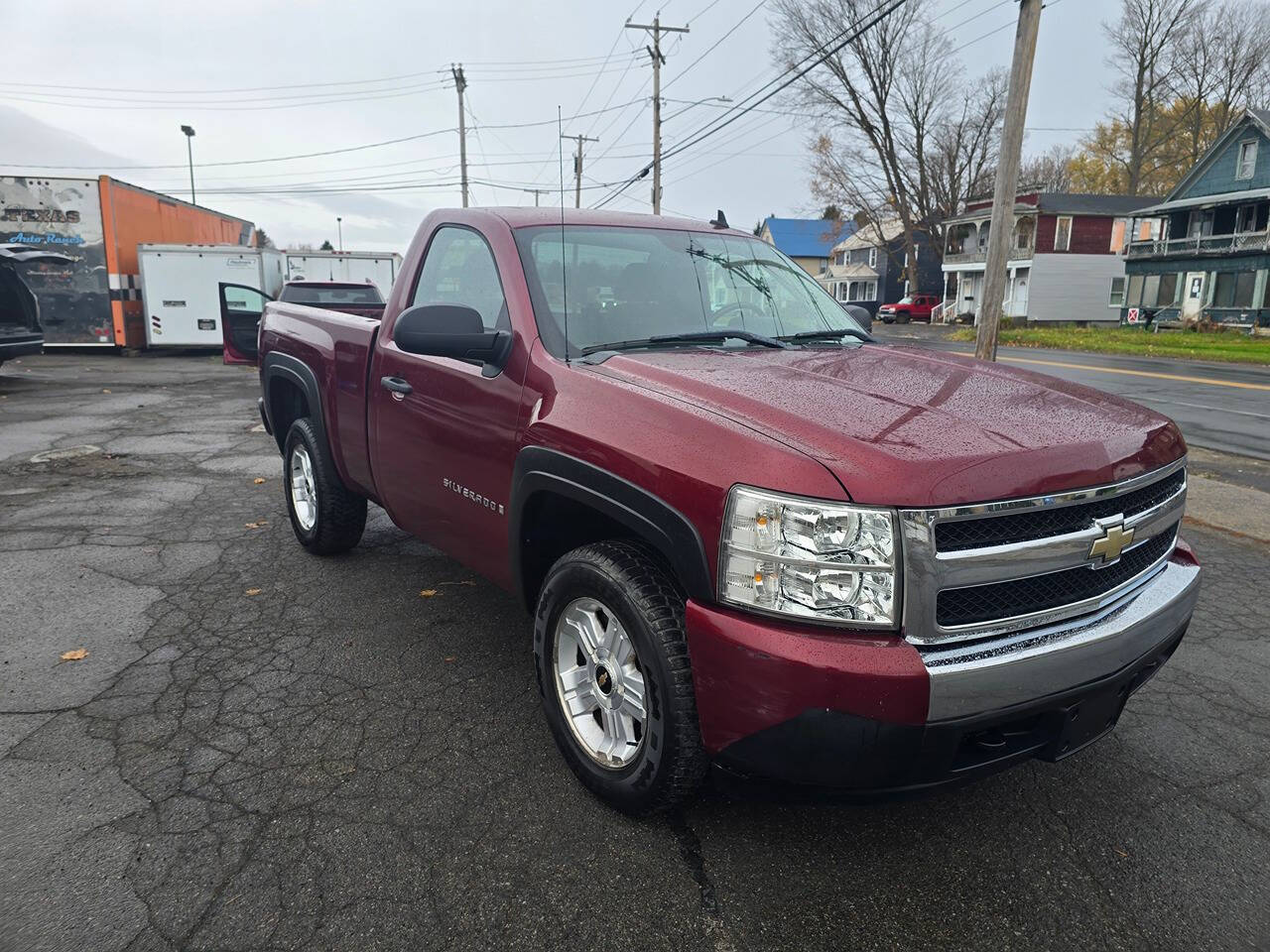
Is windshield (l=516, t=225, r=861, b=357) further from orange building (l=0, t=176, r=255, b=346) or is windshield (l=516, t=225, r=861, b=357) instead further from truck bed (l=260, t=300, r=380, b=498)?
orange building (l=0, t=176, r=255, b=346)

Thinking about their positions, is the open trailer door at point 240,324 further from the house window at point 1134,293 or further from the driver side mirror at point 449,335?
the house window at point 1134,293

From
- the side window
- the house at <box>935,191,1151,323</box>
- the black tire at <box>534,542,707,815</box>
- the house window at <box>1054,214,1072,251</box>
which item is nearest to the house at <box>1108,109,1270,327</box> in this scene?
the house at <box>935,191,1151,323</box>

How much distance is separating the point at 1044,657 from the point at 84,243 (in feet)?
67.8

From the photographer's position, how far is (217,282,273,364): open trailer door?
35.0 ft

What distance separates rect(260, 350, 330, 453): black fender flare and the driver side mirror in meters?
1.87

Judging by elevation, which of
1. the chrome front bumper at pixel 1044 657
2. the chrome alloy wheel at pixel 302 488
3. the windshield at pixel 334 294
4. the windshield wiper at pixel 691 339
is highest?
the windshield at pixel 334 294

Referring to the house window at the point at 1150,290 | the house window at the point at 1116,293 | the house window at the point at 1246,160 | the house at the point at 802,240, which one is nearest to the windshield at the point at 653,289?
the house window at the point at 1246,160

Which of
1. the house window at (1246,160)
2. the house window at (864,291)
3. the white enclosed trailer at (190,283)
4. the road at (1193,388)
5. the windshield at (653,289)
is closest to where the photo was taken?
the windshield at (653,289)

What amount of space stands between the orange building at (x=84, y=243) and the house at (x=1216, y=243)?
40421mm

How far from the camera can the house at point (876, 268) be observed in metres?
62.9

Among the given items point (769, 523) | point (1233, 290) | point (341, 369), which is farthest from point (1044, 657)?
point (1233, 290)

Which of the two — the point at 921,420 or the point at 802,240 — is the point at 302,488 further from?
the point at 802,240

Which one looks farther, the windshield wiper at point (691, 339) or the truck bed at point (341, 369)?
the truck bed at point (341, 369)

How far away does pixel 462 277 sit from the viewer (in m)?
3.72
